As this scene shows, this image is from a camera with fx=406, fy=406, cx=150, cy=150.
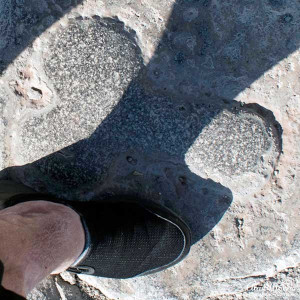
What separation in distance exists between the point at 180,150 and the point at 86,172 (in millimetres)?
391

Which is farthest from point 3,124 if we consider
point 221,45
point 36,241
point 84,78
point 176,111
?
point 221,45

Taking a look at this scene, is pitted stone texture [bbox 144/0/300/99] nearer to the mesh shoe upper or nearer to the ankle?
the mesh shoe upper

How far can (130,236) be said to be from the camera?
1582 millimetres

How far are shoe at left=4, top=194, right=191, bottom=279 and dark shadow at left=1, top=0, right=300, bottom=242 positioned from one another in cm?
7

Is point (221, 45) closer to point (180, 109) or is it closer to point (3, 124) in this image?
point (180, 109)

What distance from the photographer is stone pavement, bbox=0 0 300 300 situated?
1.57m

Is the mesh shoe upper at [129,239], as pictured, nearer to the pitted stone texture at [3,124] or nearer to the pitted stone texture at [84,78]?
the pitted stone texture at [84,78]

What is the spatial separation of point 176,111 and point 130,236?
52cm

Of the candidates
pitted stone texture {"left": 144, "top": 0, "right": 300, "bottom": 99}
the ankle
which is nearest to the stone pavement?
pitted stone texture {"left": 144, "top": 0, "right": 300, "bottom": 99}

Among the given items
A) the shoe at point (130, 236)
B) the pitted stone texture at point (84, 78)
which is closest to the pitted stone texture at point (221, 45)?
the pitted stone texture at point (84, 78)

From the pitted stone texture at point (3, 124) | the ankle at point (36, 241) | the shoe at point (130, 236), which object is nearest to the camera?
the ankle at point (36, 241)

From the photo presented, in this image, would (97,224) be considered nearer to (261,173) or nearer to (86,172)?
(86,172)

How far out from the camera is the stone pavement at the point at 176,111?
157 cm

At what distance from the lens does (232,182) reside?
1.63m
